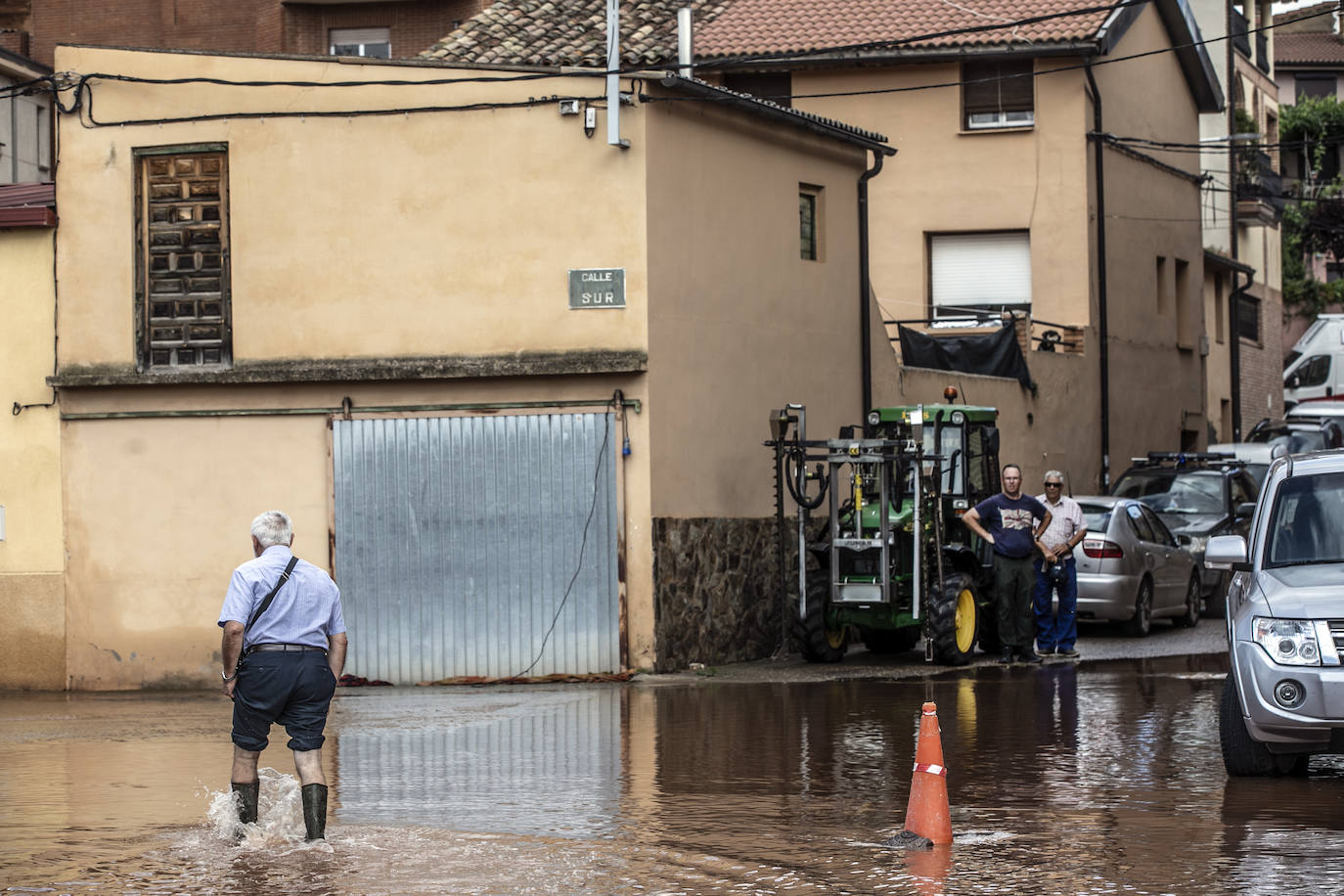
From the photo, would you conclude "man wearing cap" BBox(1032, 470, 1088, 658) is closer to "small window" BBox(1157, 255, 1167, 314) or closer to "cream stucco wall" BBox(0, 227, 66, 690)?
"cream stucco wall" BBox(0, 227, 66, 690)

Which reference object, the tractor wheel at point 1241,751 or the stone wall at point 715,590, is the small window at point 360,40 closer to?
the stone wall at point 715,590

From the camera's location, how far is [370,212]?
19.1m

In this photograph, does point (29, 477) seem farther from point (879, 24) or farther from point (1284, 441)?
point (1284, 441)

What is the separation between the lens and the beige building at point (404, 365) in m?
18.7

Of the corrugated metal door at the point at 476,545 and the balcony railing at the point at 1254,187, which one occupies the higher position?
the balcony railing at the point at 1254,187

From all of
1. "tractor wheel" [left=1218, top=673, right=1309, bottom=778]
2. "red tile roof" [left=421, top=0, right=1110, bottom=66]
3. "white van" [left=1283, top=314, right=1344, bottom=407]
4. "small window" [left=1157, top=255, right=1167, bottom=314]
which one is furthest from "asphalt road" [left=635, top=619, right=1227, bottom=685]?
"white van" [left=1283, top=314, right=1344, bottom=407]

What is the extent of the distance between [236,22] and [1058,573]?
76.3ft

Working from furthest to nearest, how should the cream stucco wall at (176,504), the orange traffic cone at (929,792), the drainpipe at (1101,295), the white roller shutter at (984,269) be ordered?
the white roller shutter at (984,269), the drainpipe at (1101,295), the cream stucco wall at (176,504), the orange traffic cone at (929,792)

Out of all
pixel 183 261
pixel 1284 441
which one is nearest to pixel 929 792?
pixel 183 261

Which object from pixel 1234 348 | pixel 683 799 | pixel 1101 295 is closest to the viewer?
pixel 683 799

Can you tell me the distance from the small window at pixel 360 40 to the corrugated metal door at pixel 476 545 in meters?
19.4

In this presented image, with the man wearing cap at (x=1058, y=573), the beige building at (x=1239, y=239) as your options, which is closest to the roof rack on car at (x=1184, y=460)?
the man wearing cap at (x=1058, y=573)

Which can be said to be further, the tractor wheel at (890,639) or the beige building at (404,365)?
the tractor wheel at (890,639)

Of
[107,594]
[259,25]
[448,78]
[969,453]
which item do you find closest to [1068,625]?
[969,453]
